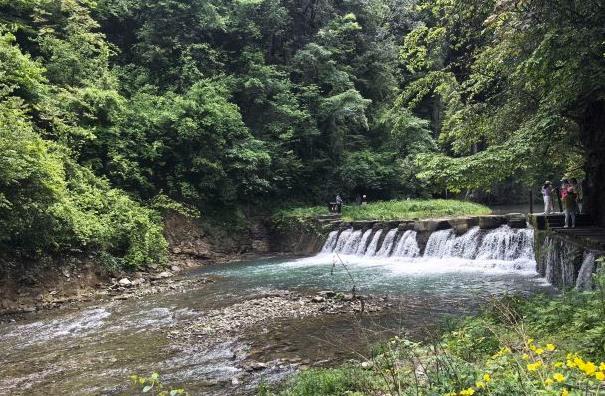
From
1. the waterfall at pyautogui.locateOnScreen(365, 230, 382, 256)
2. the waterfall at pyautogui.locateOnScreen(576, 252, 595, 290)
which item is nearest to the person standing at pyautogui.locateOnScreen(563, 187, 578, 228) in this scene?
the waterfall at pyautogui.locateOnScreen(576, 252, 595, 290)

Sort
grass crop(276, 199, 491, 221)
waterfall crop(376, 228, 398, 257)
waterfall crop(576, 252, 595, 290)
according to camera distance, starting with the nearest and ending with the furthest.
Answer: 1. waterfall crop(576, 252, 595, 290)
2. waterfall crop(376, 228, 398, 257)
3. grass crop(276, 199, 491, 221)

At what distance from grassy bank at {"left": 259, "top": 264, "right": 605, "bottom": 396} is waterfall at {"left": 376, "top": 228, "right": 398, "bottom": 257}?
40.8 feet

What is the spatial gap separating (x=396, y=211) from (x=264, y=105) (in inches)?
418

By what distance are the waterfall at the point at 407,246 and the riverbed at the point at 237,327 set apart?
2620 millimetres

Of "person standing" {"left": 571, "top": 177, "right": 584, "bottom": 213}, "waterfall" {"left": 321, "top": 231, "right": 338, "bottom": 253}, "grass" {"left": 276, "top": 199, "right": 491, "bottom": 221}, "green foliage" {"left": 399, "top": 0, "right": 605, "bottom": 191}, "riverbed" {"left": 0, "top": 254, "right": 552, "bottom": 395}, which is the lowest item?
"riverbed" {"left": 0, "top": 254, "right": 552, "bottom": 395}

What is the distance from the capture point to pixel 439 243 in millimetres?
18922

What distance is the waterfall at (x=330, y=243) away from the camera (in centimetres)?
2328

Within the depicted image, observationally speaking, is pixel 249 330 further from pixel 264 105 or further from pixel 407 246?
pixel 264 105

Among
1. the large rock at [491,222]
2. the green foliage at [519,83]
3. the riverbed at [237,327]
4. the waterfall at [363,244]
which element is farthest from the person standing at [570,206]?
the waterfall at [363,244]

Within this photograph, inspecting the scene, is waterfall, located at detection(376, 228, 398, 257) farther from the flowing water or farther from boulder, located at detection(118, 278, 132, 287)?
boulder, located at detection(118, 278, 132, 287)

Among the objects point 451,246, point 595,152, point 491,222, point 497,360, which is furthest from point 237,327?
point 491,222

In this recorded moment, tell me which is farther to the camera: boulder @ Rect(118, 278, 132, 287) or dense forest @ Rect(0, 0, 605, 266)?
boulder @ Rect(118, 278, 132, 287)

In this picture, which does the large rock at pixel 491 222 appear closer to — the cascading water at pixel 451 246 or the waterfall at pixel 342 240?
the cascading water at pixel 451 246

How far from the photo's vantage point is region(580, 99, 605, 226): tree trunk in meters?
10.9
